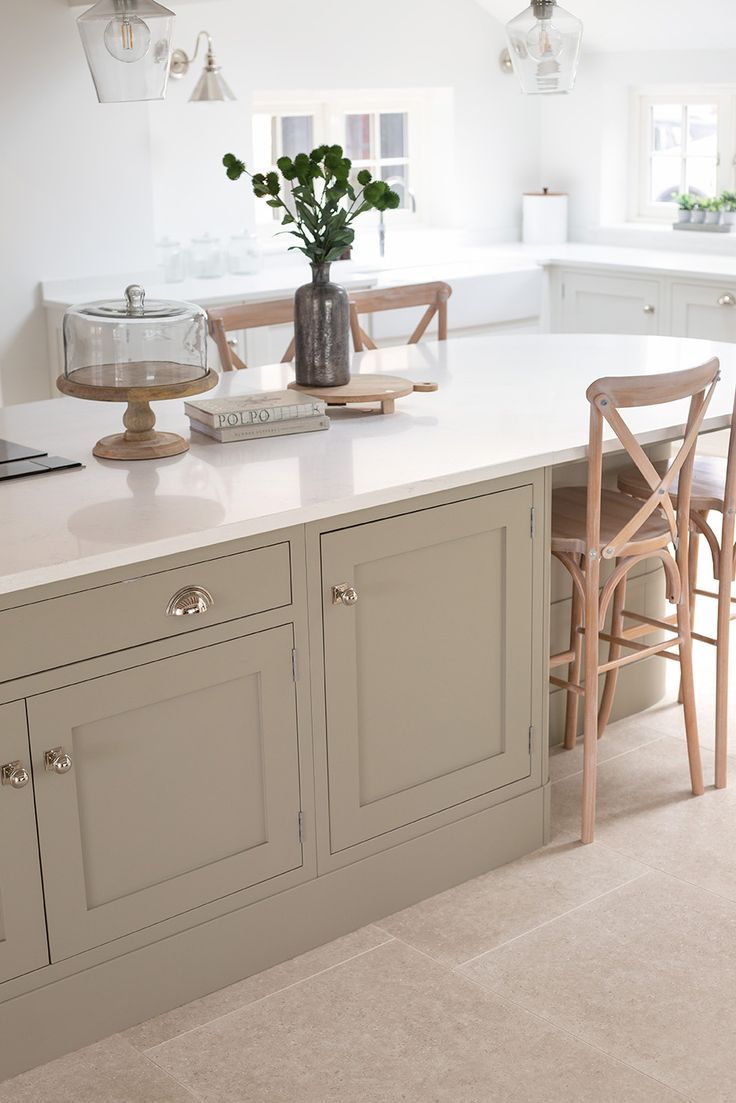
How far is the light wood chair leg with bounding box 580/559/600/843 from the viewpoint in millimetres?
2713

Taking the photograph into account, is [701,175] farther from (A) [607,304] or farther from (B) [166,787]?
→ (B) [166,787]

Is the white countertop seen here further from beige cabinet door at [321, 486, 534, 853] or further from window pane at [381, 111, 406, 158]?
window pane at [381, 111, 406, 158]

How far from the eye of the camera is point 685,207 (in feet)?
19.8

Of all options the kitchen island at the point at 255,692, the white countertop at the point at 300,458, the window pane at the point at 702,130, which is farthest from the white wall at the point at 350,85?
the kitchen island at the point at 255,692

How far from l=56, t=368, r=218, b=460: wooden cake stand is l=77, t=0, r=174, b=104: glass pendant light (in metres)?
0.59

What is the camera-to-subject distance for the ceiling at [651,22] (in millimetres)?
5480

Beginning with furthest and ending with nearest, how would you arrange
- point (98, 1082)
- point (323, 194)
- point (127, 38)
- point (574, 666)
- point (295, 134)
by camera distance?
point (295, 134) < point (574, 666) < point (323, 194) < point (127, 38) < point (98, 1082)

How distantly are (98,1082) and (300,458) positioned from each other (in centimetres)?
115

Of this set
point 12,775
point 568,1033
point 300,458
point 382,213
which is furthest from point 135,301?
point 382,213

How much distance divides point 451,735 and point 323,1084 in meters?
0.74

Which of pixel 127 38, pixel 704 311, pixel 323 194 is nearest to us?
pixel 127 38

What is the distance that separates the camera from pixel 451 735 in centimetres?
262

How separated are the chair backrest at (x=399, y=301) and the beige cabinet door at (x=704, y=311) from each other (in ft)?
5.46

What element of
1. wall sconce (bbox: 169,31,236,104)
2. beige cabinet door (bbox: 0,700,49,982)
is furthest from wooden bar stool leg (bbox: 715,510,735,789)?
wall sconce (bbox: 169,31,236,104)
